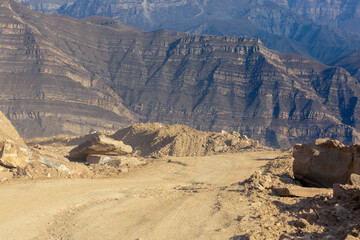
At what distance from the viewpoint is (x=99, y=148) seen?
2370 cm

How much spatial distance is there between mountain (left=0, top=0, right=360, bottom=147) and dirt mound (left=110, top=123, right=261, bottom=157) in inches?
3062

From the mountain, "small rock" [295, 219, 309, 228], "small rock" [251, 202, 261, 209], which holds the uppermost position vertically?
"small rock" [295, 219, 309, 228]

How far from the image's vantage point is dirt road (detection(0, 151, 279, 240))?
1135 centimetres

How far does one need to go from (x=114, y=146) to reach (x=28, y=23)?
137 m

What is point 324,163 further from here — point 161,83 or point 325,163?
point 161,83

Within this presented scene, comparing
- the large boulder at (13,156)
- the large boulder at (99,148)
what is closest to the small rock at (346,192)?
the large boulder at (13,156)

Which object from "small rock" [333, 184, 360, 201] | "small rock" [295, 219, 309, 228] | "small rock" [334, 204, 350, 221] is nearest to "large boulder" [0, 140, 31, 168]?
"small rock" [295, 219, 309, 228]

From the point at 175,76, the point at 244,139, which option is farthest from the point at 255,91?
the point at 244,139

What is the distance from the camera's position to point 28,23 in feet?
490

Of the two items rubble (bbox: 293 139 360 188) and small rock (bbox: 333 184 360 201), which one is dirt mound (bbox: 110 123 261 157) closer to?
rubble (bbox: 293 139 360 188)

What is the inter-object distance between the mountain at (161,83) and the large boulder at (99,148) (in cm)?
9185

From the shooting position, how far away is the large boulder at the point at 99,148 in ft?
77.6

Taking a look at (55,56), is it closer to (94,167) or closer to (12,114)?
(12,114)

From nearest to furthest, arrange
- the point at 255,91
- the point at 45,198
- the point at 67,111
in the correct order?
the point at 45,198, the point at 67,111, the point at 255,91
